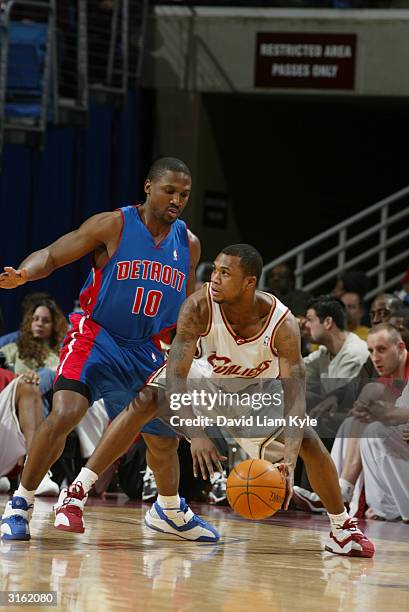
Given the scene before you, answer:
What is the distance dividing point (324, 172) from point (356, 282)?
5695 millimetres

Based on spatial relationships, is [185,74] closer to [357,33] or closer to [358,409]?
[357,33]

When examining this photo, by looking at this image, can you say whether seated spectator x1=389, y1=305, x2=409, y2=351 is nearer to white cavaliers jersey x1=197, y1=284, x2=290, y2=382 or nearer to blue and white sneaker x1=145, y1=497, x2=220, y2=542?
blue and white sneaker x1=145, y1=497, x2=220, y2=542

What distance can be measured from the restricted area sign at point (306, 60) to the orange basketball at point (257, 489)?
847cm

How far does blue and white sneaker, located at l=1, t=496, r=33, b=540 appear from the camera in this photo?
5.47 metres

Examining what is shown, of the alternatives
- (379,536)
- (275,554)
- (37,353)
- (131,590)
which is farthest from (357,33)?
(131,590)

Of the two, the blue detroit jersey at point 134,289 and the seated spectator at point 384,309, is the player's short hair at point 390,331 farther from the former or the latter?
the blue detroit jersey at point 134,289

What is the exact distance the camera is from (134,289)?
5.75 meters

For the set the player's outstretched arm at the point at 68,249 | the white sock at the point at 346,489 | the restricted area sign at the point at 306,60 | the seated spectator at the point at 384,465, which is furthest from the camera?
the restricted area sign at the point at 306,60

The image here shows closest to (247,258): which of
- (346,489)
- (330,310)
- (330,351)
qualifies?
(346,489)

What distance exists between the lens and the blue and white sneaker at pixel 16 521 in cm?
547

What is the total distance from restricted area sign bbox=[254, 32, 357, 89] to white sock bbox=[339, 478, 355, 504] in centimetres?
635

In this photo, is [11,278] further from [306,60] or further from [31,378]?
[306,60]

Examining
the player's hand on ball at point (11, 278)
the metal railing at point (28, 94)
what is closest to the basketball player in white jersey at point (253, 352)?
the player's hand on ball at point (11, 278)

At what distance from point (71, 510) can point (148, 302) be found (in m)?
1.06
